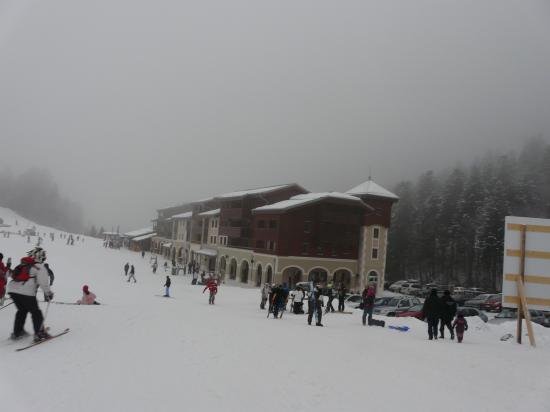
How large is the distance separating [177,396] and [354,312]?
1667 centimetres

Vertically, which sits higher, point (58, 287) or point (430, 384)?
point (430, 384)

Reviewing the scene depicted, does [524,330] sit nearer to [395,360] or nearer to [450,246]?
[395,360]

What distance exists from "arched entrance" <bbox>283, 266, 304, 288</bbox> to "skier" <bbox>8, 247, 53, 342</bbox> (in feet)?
124

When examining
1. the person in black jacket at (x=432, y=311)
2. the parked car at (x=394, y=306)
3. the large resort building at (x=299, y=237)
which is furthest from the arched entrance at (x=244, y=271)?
the person in black jacket at (x=432, y=311)

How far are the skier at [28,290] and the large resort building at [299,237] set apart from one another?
32.0m

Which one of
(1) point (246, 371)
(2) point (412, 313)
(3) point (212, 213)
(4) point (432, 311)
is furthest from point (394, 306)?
(3) point (212, 213)

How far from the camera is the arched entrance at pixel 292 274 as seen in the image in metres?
46.2

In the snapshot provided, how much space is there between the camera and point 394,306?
1059 inches

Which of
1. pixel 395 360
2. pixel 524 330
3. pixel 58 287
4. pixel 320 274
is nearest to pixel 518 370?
pixel 395 360

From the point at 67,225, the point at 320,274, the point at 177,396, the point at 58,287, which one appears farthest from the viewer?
the point at 67,225

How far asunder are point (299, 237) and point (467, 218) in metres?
30.5

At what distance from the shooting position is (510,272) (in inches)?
509

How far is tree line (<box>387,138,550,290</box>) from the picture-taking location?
58.9m

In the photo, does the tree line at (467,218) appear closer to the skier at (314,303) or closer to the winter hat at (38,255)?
the skier at (314,303)
